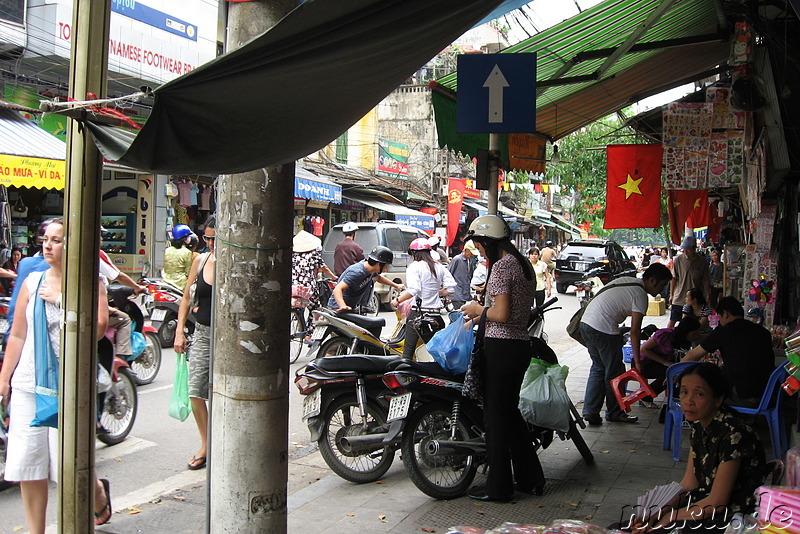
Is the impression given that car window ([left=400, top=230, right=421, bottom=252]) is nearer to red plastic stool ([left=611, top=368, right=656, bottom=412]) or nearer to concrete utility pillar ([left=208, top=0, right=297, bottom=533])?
red plastic stool ([left=611, top=368, right=656, bottom=412])

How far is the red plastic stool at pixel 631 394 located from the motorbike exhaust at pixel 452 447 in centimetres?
225

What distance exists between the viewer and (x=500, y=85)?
6.10 meters

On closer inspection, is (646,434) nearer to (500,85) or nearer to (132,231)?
(500,85)

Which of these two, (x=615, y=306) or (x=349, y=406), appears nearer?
(x=349, y=406)

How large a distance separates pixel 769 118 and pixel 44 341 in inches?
242

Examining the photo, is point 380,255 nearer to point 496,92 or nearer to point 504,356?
point 496,92

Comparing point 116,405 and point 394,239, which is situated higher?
point 394,239

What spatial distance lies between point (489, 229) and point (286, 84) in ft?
8.86

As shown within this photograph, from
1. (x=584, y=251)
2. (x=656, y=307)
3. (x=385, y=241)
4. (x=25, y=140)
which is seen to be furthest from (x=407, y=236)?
(x=584, y=251)

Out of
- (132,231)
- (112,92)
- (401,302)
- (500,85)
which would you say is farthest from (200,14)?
(500,85)

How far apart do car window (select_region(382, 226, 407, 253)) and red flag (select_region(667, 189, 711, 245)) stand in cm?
672

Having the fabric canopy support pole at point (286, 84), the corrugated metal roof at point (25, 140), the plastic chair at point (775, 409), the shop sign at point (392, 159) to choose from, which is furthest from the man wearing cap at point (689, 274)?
the shop sign at point (392, 159)

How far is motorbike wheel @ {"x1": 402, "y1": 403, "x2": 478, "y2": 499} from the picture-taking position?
4938 millimetres

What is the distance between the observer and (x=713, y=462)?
338 centimetres
